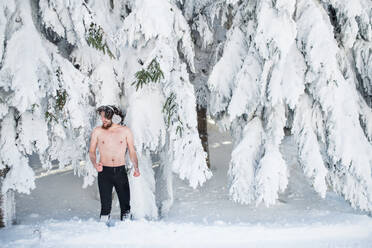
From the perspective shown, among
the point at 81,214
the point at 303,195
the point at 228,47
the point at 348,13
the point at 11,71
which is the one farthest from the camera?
the point at 303,195

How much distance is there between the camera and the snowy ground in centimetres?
521

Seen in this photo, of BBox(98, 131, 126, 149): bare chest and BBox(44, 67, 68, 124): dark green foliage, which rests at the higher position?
BBox(44, 67, 68, 124): dark green foliage

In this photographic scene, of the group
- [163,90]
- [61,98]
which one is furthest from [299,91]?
[61,98]

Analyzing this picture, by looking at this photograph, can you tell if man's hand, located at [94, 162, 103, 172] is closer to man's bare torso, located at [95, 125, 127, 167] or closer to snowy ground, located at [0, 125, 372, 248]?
man's bare torso, located at [95, 125, 127, 167]

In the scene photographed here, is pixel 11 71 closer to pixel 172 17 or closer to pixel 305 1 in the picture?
pixel 172 17

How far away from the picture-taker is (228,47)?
7754mm

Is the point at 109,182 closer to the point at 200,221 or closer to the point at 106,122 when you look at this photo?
the point at 106,122

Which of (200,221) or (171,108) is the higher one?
(171,108)

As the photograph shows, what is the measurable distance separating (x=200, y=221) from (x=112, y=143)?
3.10m

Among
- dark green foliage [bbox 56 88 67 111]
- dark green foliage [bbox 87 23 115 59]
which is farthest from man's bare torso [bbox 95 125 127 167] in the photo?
dark green foliage [bbox 87 23 115 59]

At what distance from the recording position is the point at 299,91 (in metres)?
6.93

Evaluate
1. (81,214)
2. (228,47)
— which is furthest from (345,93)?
(81,214)

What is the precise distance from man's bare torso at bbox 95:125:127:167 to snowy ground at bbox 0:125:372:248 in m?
0.94

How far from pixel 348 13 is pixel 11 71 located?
5.80 metres
